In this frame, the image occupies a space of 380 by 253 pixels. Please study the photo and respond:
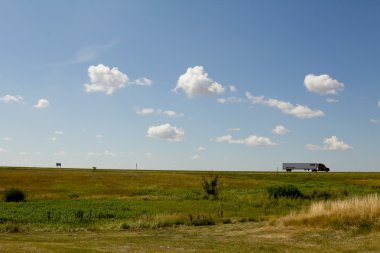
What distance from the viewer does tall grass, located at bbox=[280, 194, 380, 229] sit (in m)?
26.6

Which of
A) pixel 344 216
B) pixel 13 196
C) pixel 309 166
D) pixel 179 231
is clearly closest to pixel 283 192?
pixel 179 231

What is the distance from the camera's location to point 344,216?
1088 inches

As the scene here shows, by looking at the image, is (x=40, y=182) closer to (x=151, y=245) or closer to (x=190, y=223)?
(x=190, y=223)

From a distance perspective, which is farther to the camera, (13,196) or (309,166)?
(309,166)

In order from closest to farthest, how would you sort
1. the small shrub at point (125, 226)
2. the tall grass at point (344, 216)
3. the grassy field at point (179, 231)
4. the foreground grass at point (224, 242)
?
the foreground grass at point (224, 242)
the grassy field at point (179, 231)
the tall grass at point (344, 216)
the small shrub at point (125, 226)

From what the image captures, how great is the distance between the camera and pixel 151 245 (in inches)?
869

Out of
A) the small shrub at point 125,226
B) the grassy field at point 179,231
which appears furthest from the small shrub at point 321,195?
the small shrub at point 125,226

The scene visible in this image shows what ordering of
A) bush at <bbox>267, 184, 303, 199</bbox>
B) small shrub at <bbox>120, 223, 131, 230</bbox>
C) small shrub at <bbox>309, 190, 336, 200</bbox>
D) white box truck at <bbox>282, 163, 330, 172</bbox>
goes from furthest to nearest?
white box truck at <bbox>282, 163, 330, 172</bbox>, small shrub at <bbox>309, 190, 336, 200</bbox>, bush at <bbox>267, 184, 303, 199</bbox>, small shrub at <bbox>120, 223, 131, 230</bbox>

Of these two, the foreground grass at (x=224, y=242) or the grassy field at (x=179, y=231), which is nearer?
the foreground grass at (x=224, y=242)

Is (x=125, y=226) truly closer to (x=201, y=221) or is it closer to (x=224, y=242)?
(x=201, y=221)

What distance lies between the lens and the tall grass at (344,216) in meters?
26.6

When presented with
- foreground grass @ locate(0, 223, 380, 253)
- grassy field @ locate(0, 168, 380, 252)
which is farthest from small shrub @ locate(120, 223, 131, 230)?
foreground grass @ locate(0, 223, 380, 253)

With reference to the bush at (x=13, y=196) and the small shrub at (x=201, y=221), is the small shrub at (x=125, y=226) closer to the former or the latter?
the small shrub at (x=201, y=221)

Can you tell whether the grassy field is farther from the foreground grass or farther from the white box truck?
the white box truck
